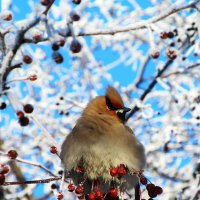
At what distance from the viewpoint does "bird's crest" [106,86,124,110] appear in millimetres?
3398

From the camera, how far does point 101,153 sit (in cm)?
299

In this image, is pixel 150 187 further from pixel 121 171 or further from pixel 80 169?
pixel 80 169

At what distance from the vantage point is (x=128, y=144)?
10.3ft

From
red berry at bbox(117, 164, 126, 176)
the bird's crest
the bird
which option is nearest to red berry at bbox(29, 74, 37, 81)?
the bird

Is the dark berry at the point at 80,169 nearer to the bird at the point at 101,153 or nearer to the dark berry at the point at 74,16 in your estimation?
the bird at the point at 101,153

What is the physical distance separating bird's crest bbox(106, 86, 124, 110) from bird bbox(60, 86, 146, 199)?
3.2 inches

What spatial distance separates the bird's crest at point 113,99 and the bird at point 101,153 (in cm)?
8

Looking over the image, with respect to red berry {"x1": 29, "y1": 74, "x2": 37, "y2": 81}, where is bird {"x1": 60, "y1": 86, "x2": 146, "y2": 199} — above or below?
below

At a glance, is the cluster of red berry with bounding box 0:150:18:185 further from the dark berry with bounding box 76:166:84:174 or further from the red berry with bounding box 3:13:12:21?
the red berry with bounding box 3:13:12:21

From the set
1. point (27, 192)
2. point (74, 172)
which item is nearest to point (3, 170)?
point (74, 172)

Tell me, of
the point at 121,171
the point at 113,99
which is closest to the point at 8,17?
the point at 113,99

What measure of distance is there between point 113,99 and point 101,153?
520 millimetres

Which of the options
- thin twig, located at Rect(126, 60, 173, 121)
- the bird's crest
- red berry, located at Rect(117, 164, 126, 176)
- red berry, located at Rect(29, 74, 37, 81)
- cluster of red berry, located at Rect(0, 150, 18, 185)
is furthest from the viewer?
thin twig, located at Rect(126, 60, 173, 121)

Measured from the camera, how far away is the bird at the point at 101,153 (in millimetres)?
2939
